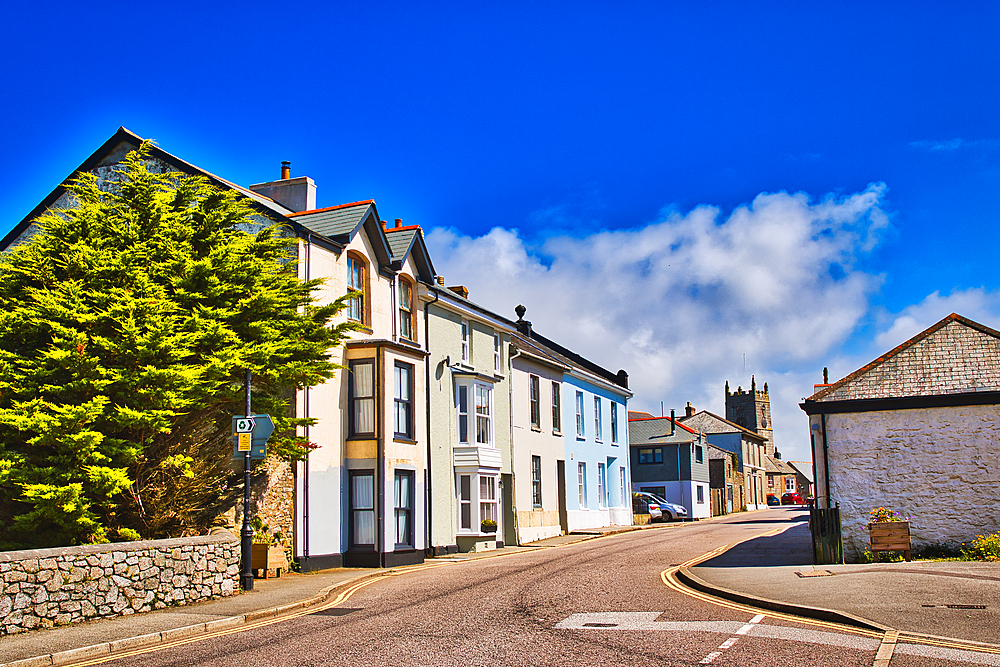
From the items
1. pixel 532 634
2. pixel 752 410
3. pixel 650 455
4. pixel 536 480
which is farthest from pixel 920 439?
pixel 752 410

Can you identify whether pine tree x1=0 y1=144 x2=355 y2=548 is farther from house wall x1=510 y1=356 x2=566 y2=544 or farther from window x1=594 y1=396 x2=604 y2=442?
window x1=594 y1=396 x2=604 y2=442

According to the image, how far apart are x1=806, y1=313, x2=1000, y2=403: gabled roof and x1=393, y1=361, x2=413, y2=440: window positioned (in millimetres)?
10922

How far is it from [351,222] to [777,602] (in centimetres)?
1564

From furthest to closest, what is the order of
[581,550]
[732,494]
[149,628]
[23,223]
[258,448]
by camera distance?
[732,494], [581,550], [23,223], [258,448], [149,628]

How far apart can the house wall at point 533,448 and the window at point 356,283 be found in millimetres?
10322

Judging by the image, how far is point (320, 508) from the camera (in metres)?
21.3

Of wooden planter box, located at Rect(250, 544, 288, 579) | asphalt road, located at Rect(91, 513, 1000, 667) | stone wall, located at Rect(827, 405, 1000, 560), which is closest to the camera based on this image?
asphalt road, located at Rect(91, 513, 1000, 667)

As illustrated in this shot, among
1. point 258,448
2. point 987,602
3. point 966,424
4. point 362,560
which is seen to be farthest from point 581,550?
point 987,602

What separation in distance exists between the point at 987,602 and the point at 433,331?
18201mm

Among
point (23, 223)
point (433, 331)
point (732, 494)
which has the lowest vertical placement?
point (732, 494)

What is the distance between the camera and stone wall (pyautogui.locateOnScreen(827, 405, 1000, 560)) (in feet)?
61.7

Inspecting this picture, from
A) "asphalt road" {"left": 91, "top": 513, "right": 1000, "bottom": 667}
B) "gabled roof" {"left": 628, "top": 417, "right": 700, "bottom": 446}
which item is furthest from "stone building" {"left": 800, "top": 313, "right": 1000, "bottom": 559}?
"gabled roof" {"left": 628, "top": 417, "right": 700, "bottom": 446}

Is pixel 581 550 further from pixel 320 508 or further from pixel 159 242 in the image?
pixel 159 242

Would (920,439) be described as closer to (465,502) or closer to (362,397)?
(362,397)
